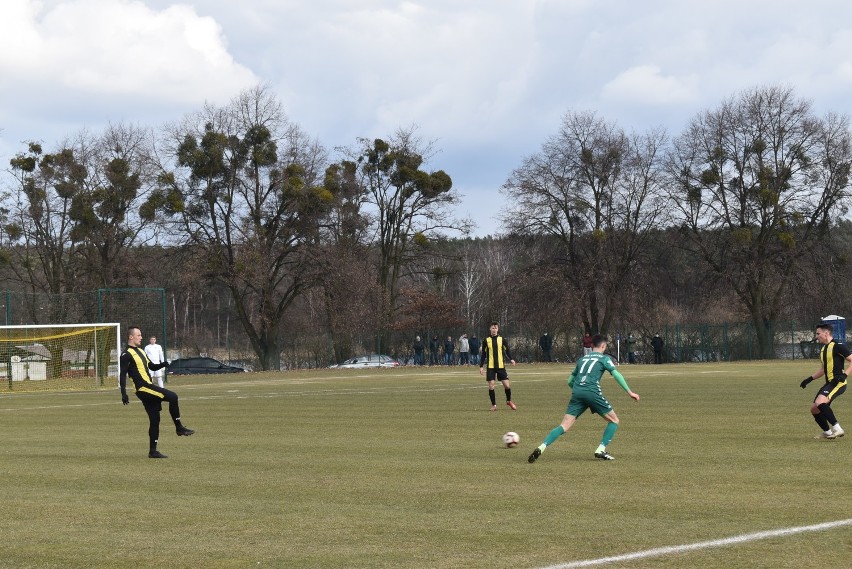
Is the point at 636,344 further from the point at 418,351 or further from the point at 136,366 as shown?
the point at 136,366

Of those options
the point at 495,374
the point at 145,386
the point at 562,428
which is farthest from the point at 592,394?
the point at 495,374

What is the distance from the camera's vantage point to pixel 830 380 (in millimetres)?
16984

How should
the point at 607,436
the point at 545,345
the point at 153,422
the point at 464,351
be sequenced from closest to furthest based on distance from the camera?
the point at 607,436
the point at 153,422
the point at 464,351
the point at 545,345

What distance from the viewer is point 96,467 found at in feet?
49.7

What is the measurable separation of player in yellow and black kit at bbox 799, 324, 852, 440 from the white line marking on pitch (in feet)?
24.0

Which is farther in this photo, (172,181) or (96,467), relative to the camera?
(172,181)

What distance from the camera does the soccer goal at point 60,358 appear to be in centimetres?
4266

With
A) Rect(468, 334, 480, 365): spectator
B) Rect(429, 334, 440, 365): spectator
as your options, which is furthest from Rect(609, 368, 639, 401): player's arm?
Rect(429, 334, 440, 365): spectator

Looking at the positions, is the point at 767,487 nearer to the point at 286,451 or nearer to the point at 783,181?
the point at 286,451

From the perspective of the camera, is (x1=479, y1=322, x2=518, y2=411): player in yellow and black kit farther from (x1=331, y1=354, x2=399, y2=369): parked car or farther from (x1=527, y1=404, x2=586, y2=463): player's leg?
(x1=331, y1=354, x2=399, y2=369): parked car

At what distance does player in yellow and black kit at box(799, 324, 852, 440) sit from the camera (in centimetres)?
1669

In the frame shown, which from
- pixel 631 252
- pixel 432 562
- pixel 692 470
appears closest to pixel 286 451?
pixel 692 470

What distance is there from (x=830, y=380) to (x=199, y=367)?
49106mm

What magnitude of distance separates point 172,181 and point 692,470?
164ft
